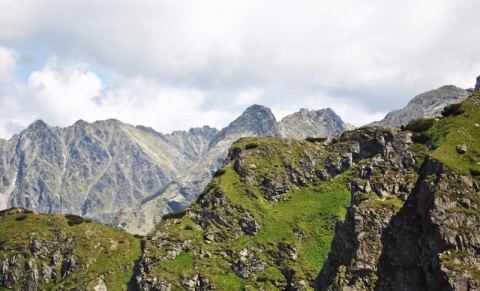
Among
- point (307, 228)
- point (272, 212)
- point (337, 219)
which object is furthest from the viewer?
point (272, 212)

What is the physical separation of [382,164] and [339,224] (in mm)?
32323

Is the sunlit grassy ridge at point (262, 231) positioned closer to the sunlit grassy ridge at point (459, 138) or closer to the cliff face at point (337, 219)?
the cliff face at point (337, 219)

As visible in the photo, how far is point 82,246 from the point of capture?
150 meters

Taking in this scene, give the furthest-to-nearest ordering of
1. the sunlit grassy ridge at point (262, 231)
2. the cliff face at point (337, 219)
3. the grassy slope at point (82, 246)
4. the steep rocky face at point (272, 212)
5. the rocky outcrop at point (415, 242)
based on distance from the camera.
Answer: the grassy slope at point (82, 246)
the sunlit grassy ridge at point (262, 231)
the steep rocky face at point (272, 212)
the cliff face at point (337, 219)
the rocky outcrop at point (415, 242)

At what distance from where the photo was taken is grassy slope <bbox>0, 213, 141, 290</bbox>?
139 m

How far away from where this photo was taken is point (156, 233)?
405ft

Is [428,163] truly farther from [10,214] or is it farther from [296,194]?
[10,214]

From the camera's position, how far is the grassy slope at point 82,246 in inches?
5463

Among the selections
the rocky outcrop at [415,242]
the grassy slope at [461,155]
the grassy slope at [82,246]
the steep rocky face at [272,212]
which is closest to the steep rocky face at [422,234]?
the rocky outcrop at [415,242]

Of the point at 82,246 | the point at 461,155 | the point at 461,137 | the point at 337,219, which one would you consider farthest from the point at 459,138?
the point at 82,246

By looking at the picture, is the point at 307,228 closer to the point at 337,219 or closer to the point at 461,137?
the point at 337,219

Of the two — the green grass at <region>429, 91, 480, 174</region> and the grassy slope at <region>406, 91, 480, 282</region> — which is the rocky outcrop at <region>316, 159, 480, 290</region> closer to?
the grassy slope at <region>406, 91, 480, 282</region>

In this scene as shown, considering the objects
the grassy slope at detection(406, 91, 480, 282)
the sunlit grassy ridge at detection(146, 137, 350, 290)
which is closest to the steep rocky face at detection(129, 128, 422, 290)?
the sunlit grassy ridge at detection(146, 137, 350, 290)

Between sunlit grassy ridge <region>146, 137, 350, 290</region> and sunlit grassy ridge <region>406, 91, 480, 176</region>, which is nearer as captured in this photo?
sunlit grassy ridge <region>406, 91, 480, 176</region>
